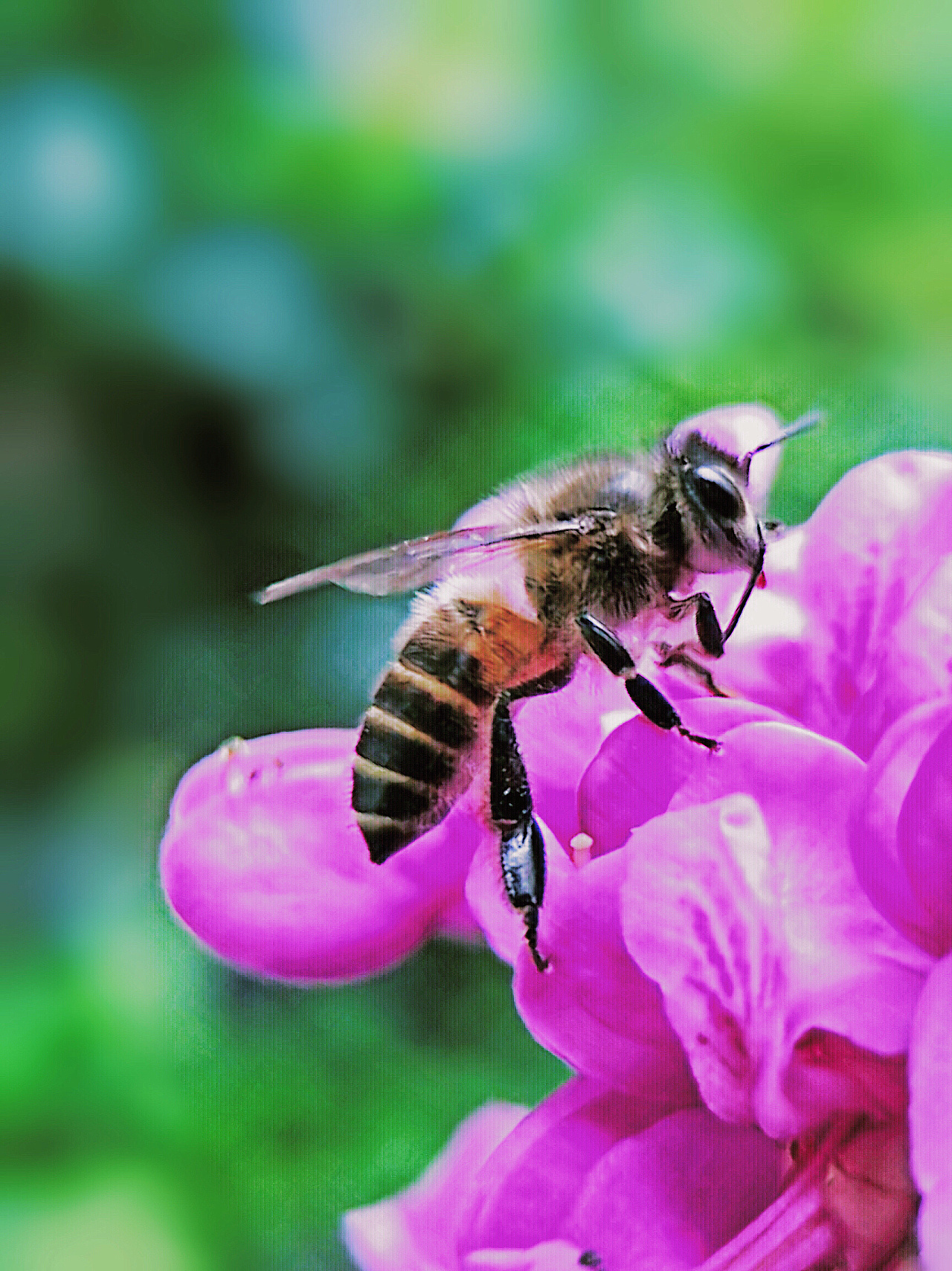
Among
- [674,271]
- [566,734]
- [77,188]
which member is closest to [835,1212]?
[566,734]

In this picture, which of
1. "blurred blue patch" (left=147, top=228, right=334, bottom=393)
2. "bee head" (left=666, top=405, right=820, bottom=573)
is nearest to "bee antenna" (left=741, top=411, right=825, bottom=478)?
"bee head" (left=666, top=405, right=820, bottom=573)

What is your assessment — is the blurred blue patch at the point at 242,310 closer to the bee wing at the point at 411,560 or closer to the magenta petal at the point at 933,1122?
the bee wing at the point at 411,560

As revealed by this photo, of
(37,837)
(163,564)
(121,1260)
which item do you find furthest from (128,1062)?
(163,564)

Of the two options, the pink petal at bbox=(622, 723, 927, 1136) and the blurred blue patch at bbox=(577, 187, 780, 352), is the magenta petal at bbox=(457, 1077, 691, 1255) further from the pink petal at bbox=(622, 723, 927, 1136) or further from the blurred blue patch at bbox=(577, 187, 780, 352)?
the blurred blue patch at bbox=(577, 187, 780, 352)

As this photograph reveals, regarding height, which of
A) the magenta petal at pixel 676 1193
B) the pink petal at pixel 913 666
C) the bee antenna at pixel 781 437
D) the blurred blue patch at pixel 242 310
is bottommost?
the blurred blue patch at pixel 242 310

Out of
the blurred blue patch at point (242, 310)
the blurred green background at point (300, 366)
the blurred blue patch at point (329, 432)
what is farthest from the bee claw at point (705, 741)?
the blurred blue patch at point (242, 310)

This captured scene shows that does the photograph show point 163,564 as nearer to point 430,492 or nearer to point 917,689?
point 430,492
